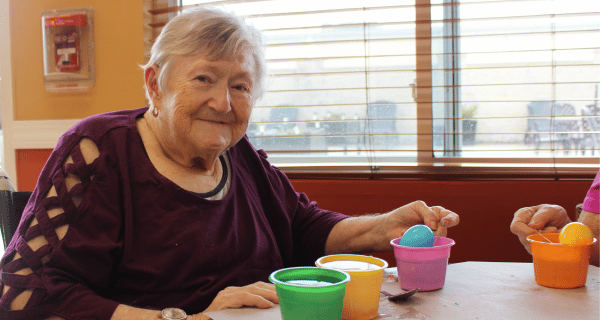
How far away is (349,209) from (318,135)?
0.44 meters

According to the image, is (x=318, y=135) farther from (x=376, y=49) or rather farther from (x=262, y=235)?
(x=262, y=235)

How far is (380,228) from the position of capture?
1.44 meters

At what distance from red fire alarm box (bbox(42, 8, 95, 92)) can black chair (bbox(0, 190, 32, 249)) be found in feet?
4.44

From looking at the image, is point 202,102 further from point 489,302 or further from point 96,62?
point 96,62

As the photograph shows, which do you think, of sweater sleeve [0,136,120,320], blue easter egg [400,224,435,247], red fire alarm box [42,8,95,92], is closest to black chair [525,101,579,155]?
A: blue easter egg [400,224,435,247]

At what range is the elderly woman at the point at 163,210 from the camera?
0.97 metres

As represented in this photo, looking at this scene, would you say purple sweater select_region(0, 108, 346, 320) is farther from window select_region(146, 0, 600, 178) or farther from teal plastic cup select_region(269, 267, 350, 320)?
window select_region(146, 0, 600, 178)

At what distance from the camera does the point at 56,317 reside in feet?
3.15

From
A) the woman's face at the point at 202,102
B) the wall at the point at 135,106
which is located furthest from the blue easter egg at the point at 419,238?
the wall at the point at 135,106

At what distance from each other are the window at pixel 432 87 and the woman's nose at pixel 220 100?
90 centimetres

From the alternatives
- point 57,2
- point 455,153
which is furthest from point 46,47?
point 455,153

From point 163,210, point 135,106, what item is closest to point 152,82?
point 163,210

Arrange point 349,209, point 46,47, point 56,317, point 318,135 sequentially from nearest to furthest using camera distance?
point 56,317, point 349,209, point 318,135, point 46,47

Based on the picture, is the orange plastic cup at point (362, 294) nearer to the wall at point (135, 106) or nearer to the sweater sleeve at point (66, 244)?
the sweater sleeve at point (66, 244)
